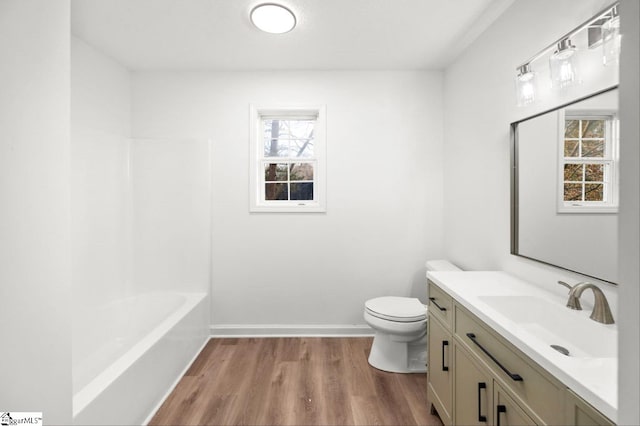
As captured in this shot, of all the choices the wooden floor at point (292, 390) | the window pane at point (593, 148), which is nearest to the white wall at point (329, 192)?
the wooden floor at point (292, 390)

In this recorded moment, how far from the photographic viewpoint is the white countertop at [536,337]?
0.80m

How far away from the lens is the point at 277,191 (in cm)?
318

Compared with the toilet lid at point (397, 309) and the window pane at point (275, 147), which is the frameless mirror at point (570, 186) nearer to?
the toilet lid at point (397, 309)

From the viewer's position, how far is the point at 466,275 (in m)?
1.90

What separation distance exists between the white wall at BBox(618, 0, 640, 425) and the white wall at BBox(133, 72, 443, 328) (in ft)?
8.59

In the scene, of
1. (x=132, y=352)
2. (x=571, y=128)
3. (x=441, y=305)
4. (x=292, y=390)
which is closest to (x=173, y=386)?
(x=132, y=352)

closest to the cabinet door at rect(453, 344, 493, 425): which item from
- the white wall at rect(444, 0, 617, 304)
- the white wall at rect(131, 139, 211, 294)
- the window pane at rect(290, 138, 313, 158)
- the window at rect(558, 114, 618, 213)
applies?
the white wall at rect(444, 0, 617, 304)

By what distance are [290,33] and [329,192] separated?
4.38 ft

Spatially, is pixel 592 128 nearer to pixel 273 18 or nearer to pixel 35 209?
pixel 273 18

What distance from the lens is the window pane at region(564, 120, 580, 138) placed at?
1.44 meters

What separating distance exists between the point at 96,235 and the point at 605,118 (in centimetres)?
327

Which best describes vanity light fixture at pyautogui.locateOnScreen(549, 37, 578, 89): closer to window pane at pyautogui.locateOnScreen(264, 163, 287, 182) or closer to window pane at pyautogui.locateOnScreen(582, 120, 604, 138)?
window pane at pyautogui.locateOnScreen(582, 120, 604, 138)

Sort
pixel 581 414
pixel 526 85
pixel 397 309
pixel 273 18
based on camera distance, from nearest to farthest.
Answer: pixel 581 414, pixel 526 85, pixel 273 18, pixel 397 309

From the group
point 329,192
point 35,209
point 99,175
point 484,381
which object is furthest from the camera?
point 329,192
